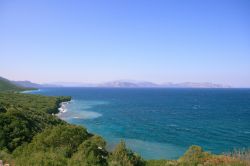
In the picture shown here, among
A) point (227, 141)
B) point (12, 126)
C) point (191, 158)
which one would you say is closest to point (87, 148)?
point (191, 158)

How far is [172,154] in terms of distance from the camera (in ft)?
137

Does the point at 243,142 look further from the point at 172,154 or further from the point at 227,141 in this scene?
the point at 172,154

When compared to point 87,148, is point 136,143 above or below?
below

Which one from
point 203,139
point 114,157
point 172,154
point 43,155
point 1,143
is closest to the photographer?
point 43,155

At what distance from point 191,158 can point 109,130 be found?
119ft

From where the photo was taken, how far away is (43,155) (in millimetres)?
20734

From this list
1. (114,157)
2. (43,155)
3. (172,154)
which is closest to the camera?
(43,155)

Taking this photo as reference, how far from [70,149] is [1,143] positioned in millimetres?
9428

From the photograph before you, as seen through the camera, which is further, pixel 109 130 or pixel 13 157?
pixel 109 130

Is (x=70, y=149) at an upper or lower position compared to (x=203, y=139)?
upper

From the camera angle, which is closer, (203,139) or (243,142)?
(243,142)

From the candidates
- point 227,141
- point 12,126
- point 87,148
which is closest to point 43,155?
point 87,148

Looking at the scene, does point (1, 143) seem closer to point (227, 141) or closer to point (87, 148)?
point (87, 148)

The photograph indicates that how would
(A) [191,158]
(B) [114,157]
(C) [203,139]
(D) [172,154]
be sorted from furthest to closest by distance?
1. (C) [203,139]
2. (D) [172,154]
3. (A) [191,158]
4. (B) [114,157]
